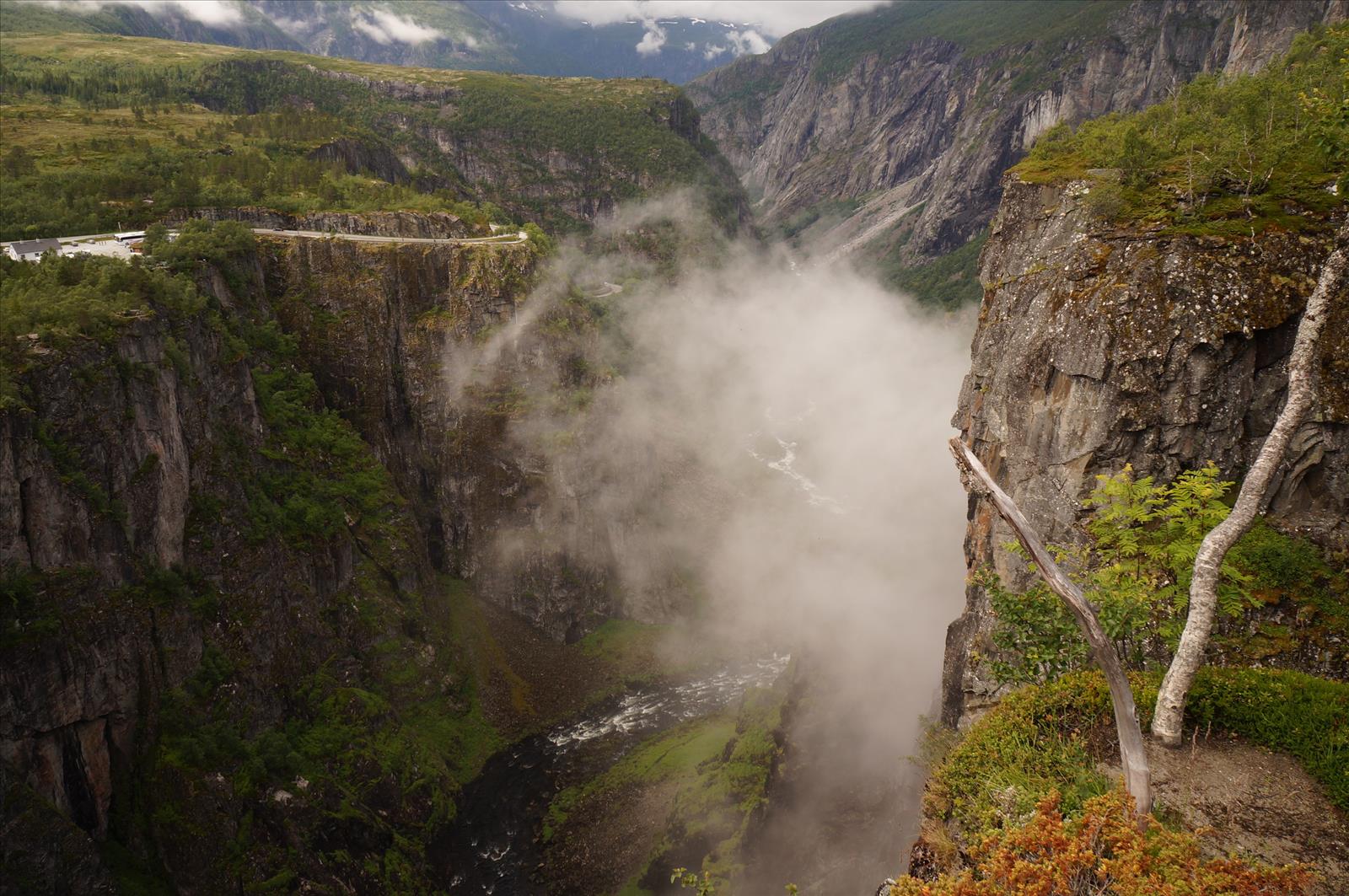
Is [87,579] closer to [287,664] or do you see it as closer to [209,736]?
[209,736]

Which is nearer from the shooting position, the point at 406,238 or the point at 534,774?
the point at 534,774

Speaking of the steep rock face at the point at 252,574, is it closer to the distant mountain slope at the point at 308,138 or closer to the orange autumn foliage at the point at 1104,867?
the distant mountain slope at the point at 308,138

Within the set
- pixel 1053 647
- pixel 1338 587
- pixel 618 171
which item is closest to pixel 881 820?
pixel 1338 587

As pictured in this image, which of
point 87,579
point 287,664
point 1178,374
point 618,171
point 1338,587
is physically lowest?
point 287,664

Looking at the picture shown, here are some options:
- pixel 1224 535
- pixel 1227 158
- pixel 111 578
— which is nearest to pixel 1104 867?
pixel 1224 535

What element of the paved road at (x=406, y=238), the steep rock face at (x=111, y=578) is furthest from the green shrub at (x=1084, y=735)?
the paved road at (x=406, y=238)

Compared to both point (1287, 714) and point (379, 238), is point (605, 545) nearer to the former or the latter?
point (379, 238)
